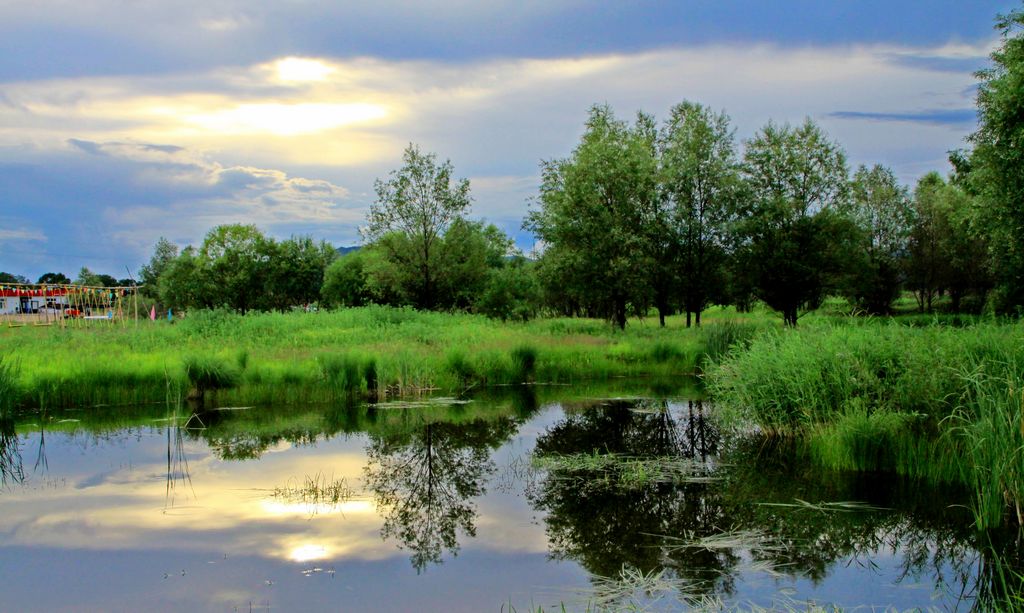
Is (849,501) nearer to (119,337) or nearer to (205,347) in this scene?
(205,347)

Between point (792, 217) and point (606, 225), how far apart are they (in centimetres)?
1098

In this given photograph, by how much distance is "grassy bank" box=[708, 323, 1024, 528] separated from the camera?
322 inches

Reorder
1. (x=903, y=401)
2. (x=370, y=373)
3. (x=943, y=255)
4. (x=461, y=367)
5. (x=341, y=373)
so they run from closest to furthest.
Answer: (x=903, y=401)
(x=341, y=373)
(x=370, y=373)
(x=461, y=367)
(x=943, y=255)

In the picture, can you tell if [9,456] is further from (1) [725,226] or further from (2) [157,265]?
(2) [157,265]

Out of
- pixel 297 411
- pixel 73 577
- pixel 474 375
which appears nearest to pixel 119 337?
pixel 297 411

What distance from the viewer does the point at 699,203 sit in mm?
34938

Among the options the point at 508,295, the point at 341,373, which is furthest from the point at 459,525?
the point at 508,295

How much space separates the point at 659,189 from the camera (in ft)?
113

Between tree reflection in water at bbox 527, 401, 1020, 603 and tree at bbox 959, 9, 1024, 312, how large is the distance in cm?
1509

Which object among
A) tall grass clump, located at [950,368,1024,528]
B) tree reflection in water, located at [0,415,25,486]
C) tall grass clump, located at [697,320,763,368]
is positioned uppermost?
tall grass clump, located at [697,320,763,368]

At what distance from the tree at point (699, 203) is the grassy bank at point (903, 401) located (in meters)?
21.7

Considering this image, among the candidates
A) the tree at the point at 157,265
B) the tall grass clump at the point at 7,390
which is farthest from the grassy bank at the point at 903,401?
the tree at the point at 157,265

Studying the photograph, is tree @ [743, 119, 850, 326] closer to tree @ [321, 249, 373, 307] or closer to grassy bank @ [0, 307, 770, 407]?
grassy bank @ [0, 307, 770, 407]

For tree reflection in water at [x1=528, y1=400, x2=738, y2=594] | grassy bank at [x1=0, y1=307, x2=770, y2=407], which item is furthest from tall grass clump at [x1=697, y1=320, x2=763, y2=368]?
tree reflection in water at [x1=528, y1=400, x2=738, y2=594]
